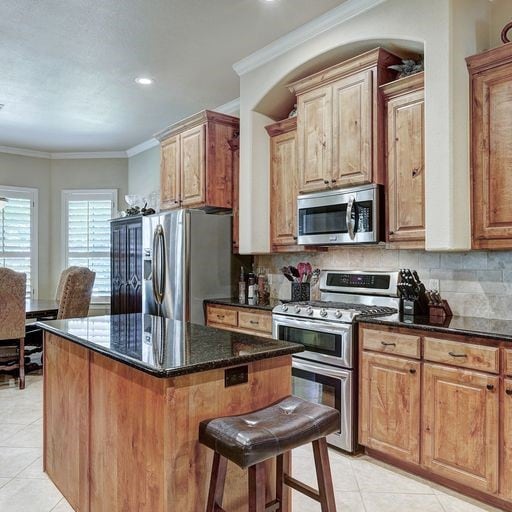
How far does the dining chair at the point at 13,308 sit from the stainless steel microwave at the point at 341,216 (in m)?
2.71

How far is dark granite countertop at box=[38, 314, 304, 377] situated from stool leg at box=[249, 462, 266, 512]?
368 millimetres

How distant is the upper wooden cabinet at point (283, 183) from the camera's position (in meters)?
3.87

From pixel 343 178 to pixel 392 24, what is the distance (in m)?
1.03

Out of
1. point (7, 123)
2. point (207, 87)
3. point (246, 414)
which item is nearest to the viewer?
point (246, 414)

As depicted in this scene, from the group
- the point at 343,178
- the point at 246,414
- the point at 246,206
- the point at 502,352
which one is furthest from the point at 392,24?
the point at 246,414

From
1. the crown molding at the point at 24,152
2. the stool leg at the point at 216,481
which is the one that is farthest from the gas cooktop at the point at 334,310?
the crown molding at the point at 24,152

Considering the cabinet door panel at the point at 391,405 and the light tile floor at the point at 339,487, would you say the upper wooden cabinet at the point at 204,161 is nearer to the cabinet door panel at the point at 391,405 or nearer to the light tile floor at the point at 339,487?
the cabinet door panel at the point at 391,405

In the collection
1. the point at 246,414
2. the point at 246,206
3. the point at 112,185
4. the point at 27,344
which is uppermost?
the point at 112,185

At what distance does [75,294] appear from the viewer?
4.83 metres

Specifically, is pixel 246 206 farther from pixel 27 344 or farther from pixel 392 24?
pixel 27 344

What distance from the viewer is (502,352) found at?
221 cm

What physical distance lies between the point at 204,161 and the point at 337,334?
2294 mm

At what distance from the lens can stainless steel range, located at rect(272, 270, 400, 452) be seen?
9.48ft

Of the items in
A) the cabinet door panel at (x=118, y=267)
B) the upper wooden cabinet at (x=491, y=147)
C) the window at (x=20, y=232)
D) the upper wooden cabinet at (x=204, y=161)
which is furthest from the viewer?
the window at (x=20, y=232)
